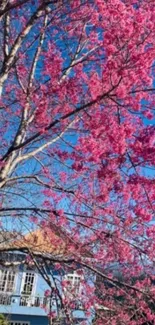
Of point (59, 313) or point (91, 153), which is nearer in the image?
point (91, 153)

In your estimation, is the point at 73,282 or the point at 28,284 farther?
the point at 28,284

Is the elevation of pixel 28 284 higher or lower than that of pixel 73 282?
higher

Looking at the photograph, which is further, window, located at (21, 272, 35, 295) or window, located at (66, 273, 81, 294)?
window, located at (21, 272, 35, 295)

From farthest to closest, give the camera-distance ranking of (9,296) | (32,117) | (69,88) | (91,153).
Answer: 1. (9,296)
2. (32,117)
3. (69,88)
4. (91,153)

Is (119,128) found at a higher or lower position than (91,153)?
higher

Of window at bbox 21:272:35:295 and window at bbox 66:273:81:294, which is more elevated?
window at bbox 21:272:35:295

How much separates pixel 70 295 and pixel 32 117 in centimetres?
298

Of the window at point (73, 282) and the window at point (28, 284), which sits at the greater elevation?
the window at point (28, 284)

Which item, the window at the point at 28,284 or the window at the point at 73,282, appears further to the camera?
the window at the point at 28,284

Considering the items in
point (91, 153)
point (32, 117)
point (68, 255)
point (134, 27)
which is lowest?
point (68, 255)

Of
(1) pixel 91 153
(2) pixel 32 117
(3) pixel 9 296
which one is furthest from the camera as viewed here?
(3) pixel 9 296

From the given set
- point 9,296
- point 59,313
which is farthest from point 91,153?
point 9,296

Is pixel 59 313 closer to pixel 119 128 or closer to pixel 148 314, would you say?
pixel 148 314

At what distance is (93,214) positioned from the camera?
588 cm
